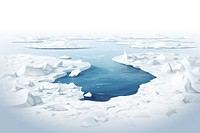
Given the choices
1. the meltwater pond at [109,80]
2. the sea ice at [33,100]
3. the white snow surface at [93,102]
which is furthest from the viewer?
the meltwater pond at [109,80]

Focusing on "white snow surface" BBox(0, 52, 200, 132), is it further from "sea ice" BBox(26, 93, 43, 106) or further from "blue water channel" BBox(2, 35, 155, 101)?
"blue water channel" BBox(2, 35, 155, 101)

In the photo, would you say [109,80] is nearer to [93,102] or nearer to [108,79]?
[108,79]

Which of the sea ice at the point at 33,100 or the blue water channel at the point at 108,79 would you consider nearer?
the sea ice at the point at 33,100

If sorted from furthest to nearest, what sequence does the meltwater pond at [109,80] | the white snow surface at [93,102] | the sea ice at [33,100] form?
1. the meltwater pond at [109,80]
2. the sea ice at [33,100]
3. the white snow surface at [93,102]

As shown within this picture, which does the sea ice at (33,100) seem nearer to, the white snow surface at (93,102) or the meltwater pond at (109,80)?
the white snow surface at (93,102)

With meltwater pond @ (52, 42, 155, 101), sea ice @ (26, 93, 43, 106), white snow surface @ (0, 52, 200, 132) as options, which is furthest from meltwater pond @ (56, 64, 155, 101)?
sea ice @ (26, 93, 43, 106)

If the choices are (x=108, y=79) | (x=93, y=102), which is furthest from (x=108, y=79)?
(x=93, y=102)

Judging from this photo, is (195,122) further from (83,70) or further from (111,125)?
(83,70)

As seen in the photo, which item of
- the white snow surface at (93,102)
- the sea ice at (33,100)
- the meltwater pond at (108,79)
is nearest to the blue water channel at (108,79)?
the meltwater pond at (108,79)

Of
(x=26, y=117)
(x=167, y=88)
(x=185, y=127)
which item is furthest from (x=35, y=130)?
(x=167, y=88)
